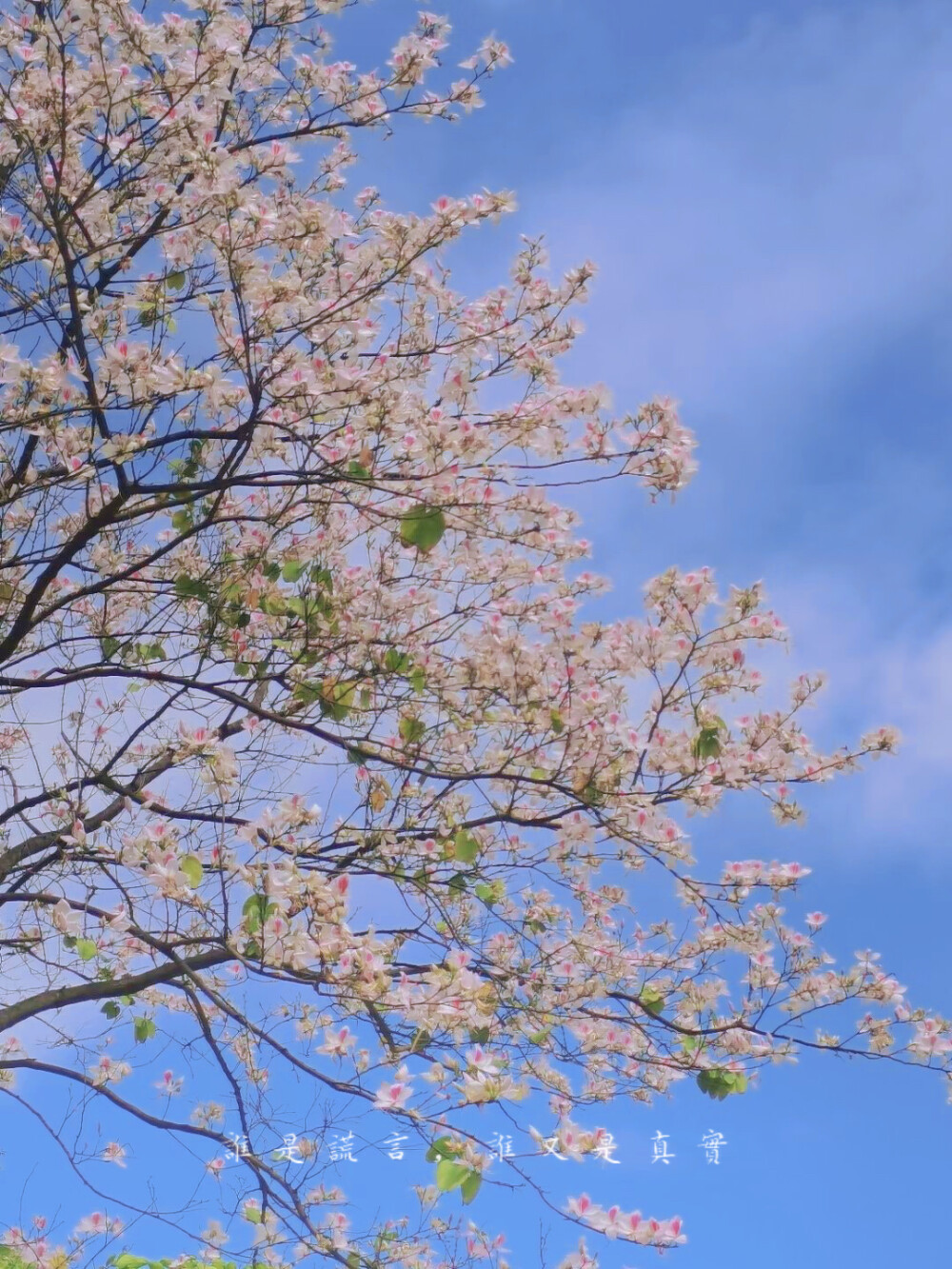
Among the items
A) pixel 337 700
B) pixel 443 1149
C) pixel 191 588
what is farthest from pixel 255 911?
pixel 191 588

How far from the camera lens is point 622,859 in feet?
13.5

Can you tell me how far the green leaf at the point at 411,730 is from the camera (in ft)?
12.7

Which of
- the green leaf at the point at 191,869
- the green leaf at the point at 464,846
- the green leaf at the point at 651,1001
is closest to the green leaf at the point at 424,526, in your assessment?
the green leaf at the point at 464,846

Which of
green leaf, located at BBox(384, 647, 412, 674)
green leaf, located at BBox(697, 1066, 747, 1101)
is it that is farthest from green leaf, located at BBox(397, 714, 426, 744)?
green leaf, located at BBox(697, 1066, 747, 1101)

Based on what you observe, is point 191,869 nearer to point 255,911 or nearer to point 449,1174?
point 255,911

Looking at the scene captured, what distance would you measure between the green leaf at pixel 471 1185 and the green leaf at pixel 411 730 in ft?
4.96

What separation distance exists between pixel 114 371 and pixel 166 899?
1727mm

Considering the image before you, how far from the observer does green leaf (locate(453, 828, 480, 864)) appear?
12.4 ft

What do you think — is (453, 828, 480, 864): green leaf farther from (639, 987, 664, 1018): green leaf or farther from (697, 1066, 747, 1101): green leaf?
(697, 1066, 747, 1101): green leaf

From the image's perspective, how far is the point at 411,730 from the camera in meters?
3.89

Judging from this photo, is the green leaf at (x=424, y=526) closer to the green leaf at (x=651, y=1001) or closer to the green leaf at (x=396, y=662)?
the green leaf at (x=396, y=662)

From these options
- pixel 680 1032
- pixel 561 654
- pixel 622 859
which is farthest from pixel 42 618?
pixel 680 1032

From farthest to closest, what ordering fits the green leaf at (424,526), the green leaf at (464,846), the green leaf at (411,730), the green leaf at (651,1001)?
the green leaf at (651,1001)
the green leaf at (411,730)
the green leaf at (464,846)
the green leaf at (424,526)

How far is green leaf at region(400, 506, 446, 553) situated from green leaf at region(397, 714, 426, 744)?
2.48 ft
